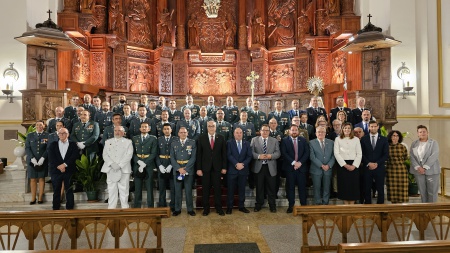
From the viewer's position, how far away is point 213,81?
1425cm

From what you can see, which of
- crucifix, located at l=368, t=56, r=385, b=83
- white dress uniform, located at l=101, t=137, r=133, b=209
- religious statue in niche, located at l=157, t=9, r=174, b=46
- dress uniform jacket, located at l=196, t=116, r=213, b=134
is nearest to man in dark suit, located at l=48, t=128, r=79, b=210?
white dress uniform, located at l=101, t=137, r=133, b=209

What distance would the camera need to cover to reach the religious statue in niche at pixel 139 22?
44.2 ft

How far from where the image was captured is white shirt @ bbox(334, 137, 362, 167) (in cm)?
627

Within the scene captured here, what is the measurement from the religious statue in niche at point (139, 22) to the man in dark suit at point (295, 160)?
8728mm

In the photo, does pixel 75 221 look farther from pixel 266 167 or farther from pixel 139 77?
pixel 139 77

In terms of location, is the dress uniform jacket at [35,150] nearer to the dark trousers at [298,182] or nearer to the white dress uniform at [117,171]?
the white dress uniform at [117,171]

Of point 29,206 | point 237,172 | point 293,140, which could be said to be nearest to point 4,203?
point 29,206

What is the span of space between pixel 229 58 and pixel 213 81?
1.03 m

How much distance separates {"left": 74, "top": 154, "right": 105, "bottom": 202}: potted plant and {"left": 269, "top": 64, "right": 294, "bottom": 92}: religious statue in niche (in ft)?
26.9

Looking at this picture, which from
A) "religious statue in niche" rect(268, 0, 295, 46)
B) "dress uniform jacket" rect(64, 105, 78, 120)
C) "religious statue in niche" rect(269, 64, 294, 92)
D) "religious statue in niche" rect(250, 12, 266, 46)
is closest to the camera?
"dress uniform jacket" rect(64, 105, 78, 120)

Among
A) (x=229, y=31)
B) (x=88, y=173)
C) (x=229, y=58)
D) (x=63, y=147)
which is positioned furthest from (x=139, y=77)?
(x=63, y=147)

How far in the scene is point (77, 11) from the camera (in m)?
11.7

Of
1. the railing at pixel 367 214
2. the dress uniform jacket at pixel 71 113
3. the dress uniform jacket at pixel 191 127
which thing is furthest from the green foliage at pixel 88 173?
the railing at pixel 367 214

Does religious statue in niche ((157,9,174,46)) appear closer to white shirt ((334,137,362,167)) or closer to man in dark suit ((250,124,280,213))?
man in dark suit ((250,124,280,213))
